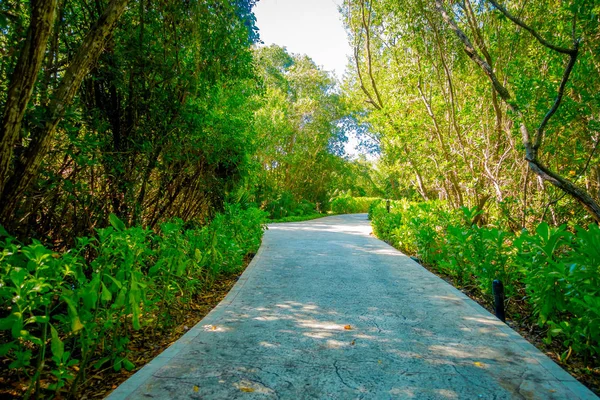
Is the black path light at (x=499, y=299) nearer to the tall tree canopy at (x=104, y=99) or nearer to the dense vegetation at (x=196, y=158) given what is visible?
the dense vegetation at (x=196, y=158)

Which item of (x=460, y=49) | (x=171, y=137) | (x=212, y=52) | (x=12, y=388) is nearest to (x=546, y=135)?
(x=460, y=49)

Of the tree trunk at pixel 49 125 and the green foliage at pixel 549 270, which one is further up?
the tree trunk at pixel 49 125

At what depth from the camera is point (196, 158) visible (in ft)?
22.1

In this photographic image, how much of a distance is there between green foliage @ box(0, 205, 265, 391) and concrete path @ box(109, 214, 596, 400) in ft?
1.44

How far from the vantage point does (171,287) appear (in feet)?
13.3

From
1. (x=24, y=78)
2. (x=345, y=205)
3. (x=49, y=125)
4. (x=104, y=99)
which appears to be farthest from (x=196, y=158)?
(x=345, y=205)

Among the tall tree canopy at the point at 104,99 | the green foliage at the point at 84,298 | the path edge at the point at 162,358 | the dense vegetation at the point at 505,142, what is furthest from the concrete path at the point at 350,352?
the tall tree canopy at the point at 104,99

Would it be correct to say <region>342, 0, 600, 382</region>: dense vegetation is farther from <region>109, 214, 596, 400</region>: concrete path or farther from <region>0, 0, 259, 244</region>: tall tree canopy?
<region>0, 0, 259, 244</region>: tall tree canopy

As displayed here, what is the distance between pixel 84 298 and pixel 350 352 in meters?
2.28

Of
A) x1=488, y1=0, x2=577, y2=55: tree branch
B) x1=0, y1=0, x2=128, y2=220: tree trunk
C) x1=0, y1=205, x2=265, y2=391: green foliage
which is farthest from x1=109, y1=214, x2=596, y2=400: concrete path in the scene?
x1=488, y1=0, x2=577, y2=55: tree branch

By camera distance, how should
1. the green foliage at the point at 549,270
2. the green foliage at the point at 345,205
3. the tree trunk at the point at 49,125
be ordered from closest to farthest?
the tree trunk at the point at 49,125 → the green foliage at the point at 549,270 → the green foliage at the point at 345,205

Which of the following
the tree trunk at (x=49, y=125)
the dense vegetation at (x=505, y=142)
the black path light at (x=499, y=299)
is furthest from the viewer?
the black path light at (x=499, y=299)

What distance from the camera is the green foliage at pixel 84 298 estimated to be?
220 cm

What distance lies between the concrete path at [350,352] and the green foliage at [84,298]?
44 centimetres
